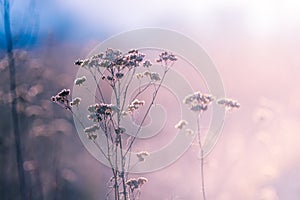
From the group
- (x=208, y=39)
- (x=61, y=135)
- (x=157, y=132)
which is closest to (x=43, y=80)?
(x=61, y=135)

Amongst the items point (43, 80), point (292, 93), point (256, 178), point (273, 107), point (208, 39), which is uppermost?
point (208, 39)

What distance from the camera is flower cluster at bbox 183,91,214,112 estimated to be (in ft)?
10.8

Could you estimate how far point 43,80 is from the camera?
5387 millimetres

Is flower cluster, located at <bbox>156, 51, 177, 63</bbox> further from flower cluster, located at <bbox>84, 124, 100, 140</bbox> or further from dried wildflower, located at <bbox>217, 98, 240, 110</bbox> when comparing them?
flower cluster, located at <bbox>84, 124, 100, 140</bbox>

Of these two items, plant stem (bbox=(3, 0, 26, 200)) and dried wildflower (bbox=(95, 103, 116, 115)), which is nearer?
dried wildflower (bbox=(95, 103, 116, 115))

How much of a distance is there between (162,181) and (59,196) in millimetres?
1262

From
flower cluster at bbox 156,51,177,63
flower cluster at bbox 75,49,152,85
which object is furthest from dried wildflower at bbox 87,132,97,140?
flower cluster at bbox 156,51,177,63

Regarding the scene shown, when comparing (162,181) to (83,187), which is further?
(83,187)

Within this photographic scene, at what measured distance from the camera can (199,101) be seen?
10.8 feet

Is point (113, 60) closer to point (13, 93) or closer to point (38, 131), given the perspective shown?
point (13, 93)

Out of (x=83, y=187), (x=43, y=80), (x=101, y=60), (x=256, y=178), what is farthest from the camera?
(x=83, y=187)

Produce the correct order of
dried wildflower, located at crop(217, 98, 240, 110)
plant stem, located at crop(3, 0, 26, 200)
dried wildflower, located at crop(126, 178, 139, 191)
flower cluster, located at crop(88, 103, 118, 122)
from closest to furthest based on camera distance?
flower cluster, located at crop(88, 103, 118, 122)
dried wildflower, located at crop(126, 178, 139, 191)
dried wildflower, located at crop(217, 98, 240, 110)
plant stem, located at crop(3, 0, 26, 200)

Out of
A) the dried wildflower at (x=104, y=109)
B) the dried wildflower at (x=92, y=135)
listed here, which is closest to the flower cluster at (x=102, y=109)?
the dried wildflower at (x=104, y=109)

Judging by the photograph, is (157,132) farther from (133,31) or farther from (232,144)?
(133,31)
